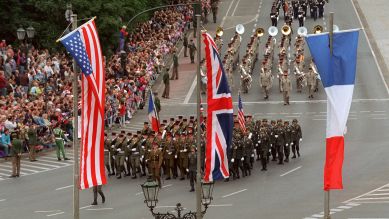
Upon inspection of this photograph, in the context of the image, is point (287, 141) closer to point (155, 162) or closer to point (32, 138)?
point (155, 162)

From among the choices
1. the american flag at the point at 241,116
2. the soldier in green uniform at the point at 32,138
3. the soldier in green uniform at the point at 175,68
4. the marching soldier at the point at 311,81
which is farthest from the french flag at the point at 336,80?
the soldier in green uniform at the point at 175,68

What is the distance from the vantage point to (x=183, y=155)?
52188 mm

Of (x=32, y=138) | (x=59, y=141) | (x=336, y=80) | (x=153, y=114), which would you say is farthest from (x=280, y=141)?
(x=336, y=80)

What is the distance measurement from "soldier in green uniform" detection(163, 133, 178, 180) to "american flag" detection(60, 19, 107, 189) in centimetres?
1849

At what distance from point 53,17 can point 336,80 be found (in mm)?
48467

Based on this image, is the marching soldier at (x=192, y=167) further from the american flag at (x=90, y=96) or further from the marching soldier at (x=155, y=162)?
the american flag at (x=90, y=96)

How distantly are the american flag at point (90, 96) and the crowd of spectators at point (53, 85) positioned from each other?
2270 centimetres

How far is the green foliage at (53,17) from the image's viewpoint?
258 ft

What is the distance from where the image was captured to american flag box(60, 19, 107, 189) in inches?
1289

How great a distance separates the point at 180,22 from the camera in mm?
93562

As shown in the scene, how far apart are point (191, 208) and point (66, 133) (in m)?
16.4

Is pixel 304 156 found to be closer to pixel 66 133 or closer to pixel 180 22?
pixel 66 133

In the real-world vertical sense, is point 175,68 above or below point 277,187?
above

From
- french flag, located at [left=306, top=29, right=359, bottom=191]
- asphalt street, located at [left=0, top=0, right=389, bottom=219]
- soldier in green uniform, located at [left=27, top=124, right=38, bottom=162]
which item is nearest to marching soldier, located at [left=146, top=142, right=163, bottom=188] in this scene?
→ asphalt street, located at [left=0, top=0, right=389, bottom=219]
